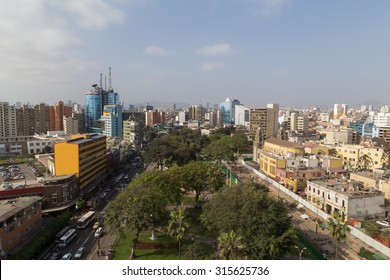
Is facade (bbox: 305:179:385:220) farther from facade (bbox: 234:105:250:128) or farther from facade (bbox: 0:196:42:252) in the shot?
facade (bbox: 234:105:250:128)

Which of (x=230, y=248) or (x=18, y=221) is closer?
(x=230, y=248)

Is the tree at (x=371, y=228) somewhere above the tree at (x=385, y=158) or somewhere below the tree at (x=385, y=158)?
below

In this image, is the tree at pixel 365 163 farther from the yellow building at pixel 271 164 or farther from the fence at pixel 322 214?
the fence at pixel 322 214

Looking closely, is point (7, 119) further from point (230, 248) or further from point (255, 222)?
point (230, 248)

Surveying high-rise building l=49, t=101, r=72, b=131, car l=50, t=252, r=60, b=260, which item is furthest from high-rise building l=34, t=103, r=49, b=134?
car l=50, t=252, r=60, b=260

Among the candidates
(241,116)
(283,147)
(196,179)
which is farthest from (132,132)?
(241,116)

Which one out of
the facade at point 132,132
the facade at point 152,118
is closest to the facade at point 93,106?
the facade at point 152,118

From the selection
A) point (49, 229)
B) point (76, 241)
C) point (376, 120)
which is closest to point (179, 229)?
point (76, 241)
